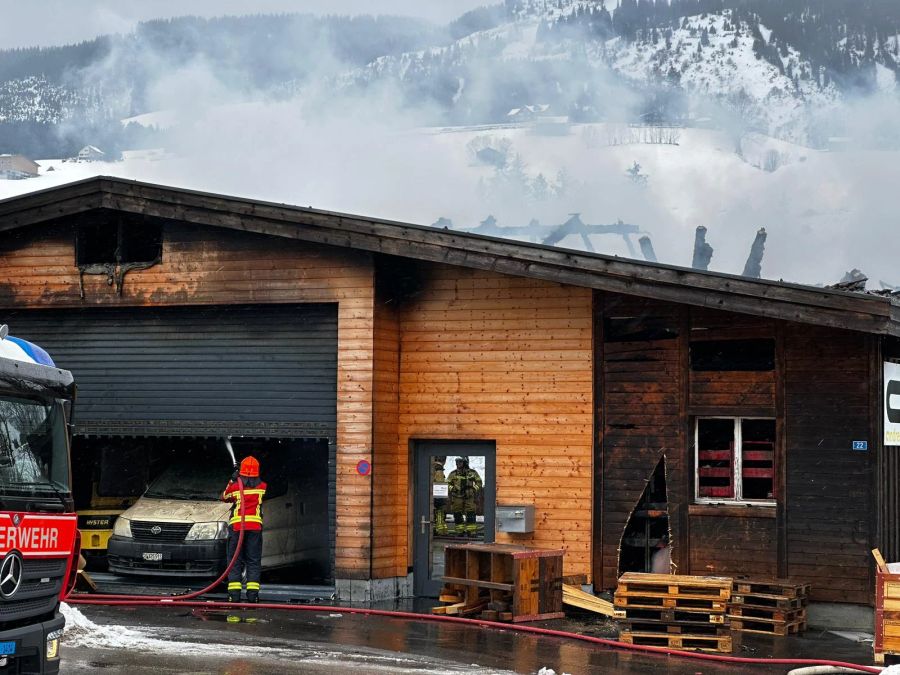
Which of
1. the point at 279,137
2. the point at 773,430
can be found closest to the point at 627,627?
the point at 773,430

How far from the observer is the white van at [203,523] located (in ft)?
58.1

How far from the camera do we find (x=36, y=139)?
174500mm

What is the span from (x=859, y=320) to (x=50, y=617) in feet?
29.5

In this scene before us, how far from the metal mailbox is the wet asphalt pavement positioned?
5.56ft

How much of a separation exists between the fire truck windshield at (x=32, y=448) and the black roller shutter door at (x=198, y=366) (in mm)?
7938

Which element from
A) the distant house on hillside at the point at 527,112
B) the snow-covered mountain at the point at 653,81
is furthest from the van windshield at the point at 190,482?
the distant house on hillside at the point at 527,112

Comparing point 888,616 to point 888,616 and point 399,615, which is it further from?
point 399,615

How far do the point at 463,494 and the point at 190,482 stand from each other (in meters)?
4.33

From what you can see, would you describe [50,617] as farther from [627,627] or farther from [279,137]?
[279,137]

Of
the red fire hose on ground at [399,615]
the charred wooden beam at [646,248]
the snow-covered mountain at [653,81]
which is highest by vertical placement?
the snow-covered mountain at [653,81]

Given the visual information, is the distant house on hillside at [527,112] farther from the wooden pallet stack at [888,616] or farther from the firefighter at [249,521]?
the wooden pallet stack at [888,616]

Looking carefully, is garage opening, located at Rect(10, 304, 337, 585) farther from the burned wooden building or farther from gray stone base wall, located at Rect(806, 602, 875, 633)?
gray stone base wall, located at Rect(806, 602, 875, 633)

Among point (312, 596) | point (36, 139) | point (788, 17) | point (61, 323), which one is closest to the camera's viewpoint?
point (312, 596)

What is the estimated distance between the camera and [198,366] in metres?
18.6
